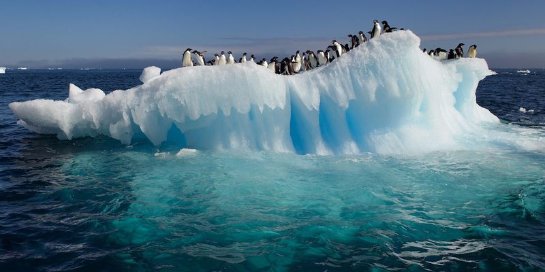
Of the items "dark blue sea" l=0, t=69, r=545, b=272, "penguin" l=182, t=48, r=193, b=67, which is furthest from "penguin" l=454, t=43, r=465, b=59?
"penguin" l=182, t=48, r=193, b=67

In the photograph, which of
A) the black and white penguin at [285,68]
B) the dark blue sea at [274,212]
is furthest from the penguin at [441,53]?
the dark blue sea at [274,212]

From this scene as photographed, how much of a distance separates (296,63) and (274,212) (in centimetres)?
1274

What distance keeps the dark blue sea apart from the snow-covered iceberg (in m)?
0.69

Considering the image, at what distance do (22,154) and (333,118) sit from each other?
9.43 meters

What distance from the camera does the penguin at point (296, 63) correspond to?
760 inches

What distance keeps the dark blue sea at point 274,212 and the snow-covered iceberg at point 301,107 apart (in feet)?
2.28

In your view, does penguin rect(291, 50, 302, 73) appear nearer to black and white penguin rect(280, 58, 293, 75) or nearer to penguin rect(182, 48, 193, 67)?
black and white penguin rect(280, 58, 293, 75)

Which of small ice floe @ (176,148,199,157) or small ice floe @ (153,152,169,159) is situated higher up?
small ice floe @ (176,148,199,157)

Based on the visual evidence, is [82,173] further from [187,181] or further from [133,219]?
[133,219]

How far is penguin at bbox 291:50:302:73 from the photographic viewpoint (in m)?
19.3

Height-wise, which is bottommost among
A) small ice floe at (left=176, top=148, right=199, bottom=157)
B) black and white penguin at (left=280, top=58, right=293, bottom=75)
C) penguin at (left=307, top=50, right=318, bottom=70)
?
small ice floe at (left=176, top=148, right=199, bottom=157)

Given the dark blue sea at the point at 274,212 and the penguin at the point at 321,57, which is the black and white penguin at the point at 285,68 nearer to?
the penguin at the point at 321,57

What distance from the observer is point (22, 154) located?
43.2 feet

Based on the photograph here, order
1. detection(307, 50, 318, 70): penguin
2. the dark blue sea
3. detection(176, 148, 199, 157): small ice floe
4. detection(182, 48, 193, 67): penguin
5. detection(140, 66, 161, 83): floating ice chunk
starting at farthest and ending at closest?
detection(307, 50, 318, 70): penguin
detection(182, 48, 193, 67): penguin
detection(140, 66, 161, 83): floating ice chunk
detection(176, 148, 199, 157): small ice floe
the dark blue sea
